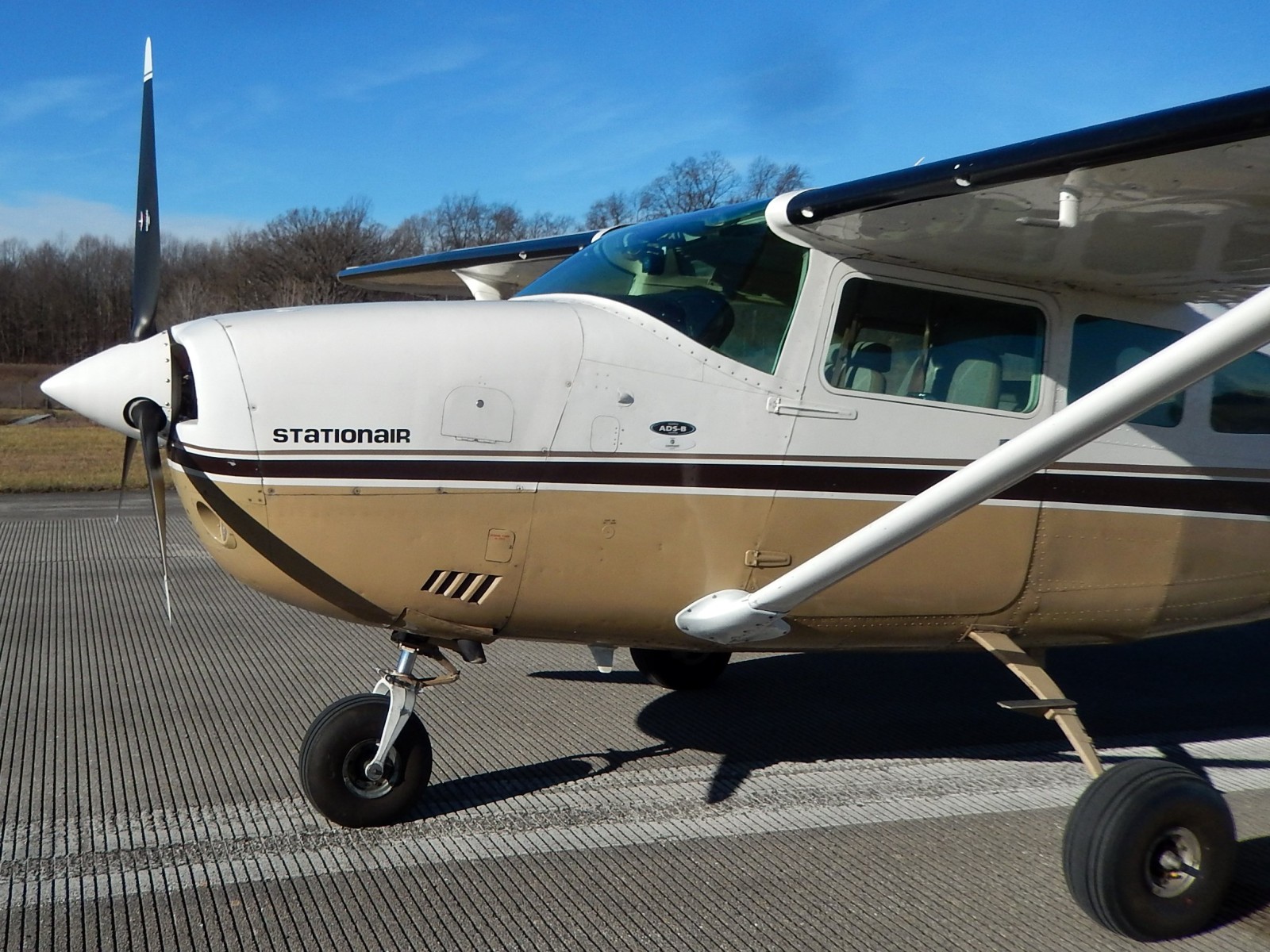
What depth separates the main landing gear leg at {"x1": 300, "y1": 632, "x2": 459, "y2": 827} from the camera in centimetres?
410

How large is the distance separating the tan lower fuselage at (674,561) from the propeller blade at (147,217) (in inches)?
36.4

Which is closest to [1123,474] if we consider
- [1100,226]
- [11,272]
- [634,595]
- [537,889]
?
[1100,226]

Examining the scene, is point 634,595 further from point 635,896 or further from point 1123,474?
point 1123,474

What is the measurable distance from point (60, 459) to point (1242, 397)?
20225 mm

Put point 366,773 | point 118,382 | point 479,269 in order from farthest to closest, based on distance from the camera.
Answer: point 479,269, point 366,773, point 118,382

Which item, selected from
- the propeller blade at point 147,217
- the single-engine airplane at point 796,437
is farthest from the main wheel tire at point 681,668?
the propeller blade at point 147,217

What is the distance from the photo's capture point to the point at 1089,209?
3.76 m

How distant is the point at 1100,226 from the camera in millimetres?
3895

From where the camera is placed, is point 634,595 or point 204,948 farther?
point 634,595

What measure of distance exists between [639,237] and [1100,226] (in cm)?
168

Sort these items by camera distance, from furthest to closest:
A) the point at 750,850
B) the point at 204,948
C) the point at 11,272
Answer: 1. the point at 11,272
2. the point at 750,850
3. the point at 204,948

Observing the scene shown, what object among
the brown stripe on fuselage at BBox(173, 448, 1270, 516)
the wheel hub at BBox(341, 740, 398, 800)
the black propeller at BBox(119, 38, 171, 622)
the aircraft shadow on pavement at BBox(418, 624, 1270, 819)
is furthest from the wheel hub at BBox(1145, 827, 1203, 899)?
the black propeller at BBox(119, 38, 171, 622)

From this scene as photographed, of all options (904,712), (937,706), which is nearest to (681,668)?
(904,712)

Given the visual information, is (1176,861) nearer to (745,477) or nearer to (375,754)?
(745,477)
